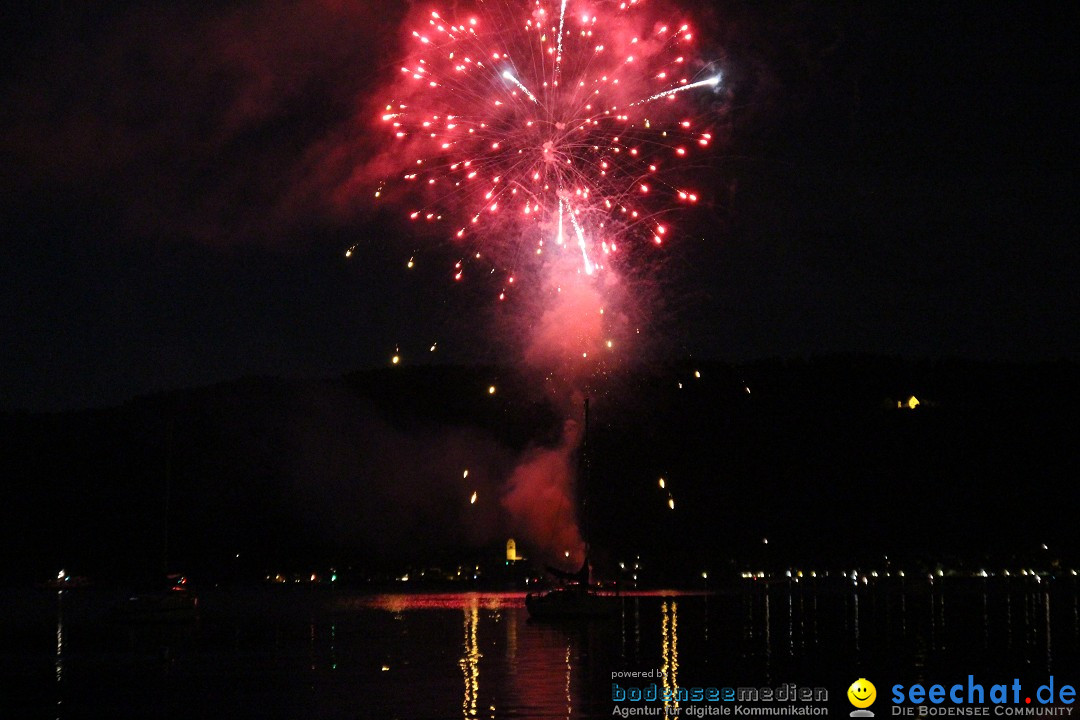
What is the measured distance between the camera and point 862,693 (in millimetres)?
22969

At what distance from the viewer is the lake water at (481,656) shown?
23547mm

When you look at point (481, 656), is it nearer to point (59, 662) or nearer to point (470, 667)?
point (470, 667)

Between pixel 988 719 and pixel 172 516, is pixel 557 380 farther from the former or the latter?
pixel 172 516

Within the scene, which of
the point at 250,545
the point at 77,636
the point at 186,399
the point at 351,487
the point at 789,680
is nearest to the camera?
the point at 789,680

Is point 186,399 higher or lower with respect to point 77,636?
higher

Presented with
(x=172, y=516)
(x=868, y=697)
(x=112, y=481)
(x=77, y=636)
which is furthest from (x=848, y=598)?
(x=112, y=481)

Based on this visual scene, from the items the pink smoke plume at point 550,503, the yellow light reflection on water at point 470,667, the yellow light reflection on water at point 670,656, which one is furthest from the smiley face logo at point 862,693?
the pink smoke plume at point 550,503

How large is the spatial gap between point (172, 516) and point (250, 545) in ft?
30.3

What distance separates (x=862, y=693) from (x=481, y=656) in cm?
1202

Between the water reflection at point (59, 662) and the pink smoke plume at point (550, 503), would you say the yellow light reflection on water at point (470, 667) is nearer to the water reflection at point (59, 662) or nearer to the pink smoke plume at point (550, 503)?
the water reflection at point (59, 662)

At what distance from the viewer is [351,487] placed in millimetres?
118688

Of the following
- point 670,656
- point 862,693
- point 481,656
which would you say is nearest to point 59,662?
point 481,656

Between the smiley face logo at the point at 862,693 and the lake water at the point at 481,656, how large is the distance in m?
0.26

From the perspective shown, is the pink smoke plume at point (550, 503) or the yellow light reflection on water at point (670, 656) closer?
the yellow light reflection on water at point (670, 656)
